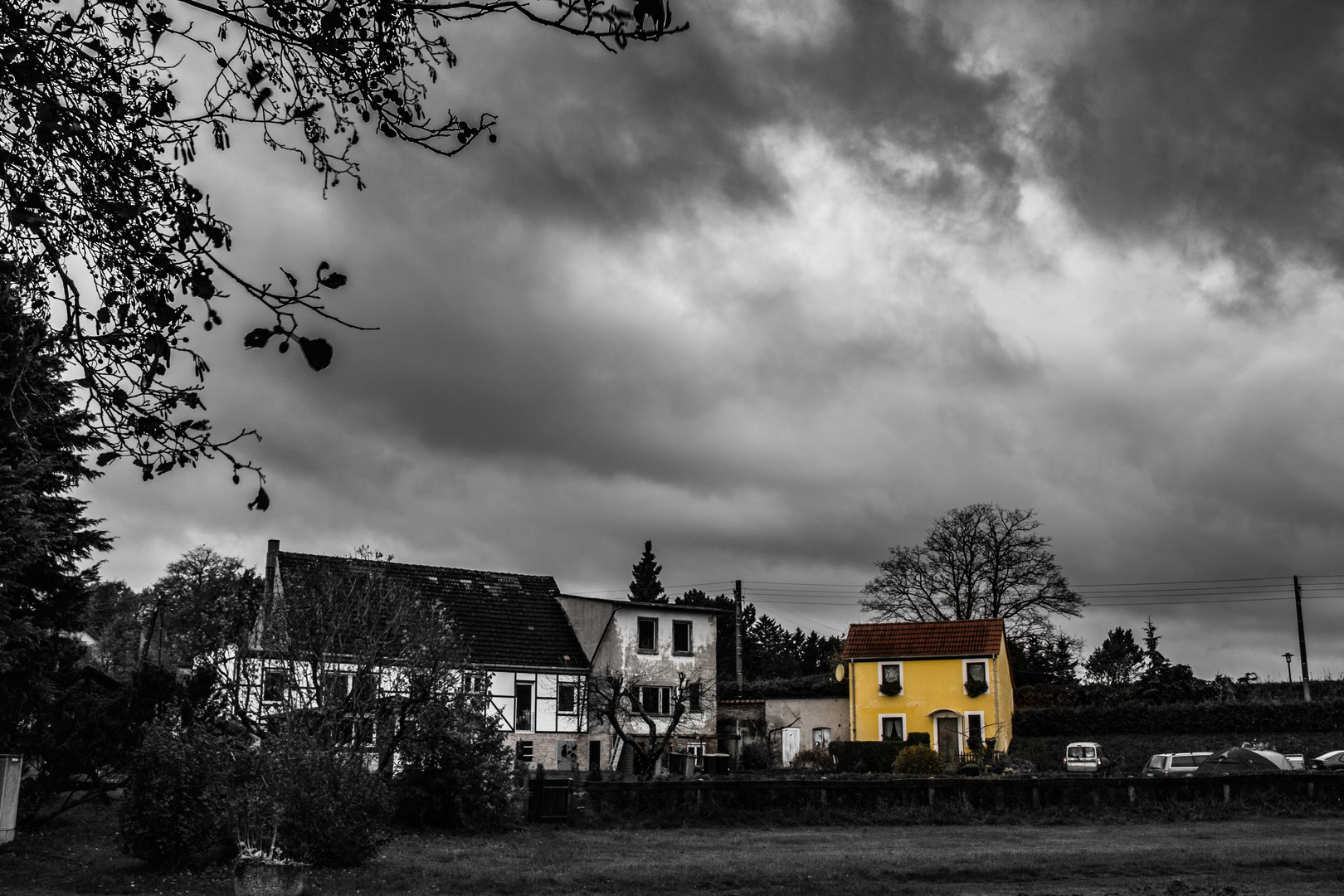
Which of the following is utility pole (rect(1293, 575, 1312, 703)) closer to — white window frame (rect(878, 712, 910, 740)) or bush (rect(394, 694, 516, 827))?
white window frame (rect(878, 712, 910, 740))

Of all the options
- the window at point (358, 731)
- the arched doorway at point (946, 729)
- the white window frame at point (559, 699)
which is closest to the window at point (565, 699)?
the white window frame at point (559, 699)

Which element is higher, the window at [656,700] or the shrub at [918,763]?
the window at [656,700]

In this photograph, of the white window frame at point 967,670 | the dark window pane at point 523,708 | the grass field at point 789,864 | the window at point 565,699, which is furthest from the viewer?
the white window frame at point 967,670

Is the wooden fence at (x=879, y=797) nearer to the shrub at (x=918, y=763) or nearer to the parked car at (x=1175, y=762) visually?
the shrub at (x=918, y=763)

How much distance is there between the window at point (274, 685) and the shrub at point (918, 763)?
1873 centimetres

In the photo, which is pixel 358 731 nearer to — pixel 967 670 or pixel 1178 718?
pixel 967 670

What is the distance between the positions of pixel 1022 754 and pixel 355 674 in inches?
1178

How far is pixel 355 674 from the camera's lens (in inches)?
1011

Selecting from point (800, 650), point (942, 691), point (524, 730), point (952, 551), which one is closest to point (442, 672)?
point (524, 730)

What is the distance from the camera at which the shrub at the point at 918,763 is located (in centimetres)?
3528

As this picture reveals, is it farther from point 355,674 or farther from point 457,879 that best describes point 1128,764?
point 457,879

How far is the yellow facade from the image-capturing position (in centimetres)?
4709

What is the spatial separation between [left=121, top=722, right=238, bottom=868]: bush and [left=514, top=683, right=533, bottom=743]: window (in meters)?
26.0

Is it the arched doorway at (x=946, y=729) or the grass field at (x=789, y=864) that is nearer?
the grass field at (x=789, y=864)
